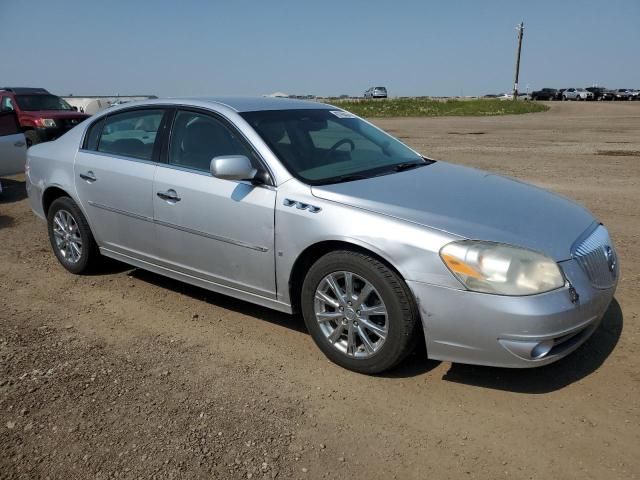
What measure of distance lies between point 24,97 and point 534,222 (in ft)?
49.4

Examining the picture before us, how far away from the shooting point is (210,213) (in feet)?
12.8

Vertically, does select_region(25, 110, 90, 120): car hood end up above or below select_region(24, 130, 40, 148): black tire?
above

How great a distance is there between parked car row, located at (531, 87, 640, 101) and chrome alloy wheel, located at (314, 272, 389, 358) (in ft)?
227

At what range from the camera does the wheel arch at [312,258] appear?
3209mm

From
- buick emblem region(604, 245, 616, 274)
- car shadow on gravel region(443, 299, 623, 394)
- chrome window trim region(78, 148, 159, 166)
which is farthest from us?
chrome window trim region(78, 148, 159, 166)

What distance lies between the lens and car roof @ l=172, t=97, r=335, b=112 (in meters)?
4.25

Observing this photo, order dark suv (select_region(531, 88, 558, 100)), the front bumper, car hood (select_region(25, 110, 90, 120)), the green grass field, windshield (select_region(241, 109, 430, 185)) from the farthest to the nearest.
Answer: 1. dark suv (select_region(531, 88, 558, 100))
2. the green grass field
3. car hood (select_region(25, 110, 90, 120))
4. windshield (select_region(241, 109, 430, 185))
5. the front bumper

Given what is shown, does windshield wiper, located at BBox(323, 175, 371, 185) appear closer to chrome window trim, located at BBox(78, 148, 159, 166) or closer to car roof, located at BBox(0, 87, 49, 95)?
chrome window trim, located at BBox(78, 148, 159, 166)

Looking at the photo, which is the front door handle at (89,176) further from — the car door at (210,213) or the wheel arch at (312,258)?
the wheel arch at (312,258)

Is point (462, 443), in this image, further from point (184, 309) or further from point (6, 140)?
point (6, 140)

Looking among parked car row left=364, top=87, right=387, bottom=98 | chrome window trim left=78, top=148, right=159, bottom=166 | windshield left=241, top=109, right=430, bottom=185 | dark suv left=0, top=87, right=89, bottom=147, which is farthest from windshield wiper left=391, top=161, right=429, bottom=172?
parked car row left=364, top=87, right=387, bottom=98

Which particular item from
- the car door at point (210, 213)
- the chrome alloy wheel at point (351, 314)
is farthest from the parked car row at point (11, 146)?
the chrome alloy wheel at point (351, 314)

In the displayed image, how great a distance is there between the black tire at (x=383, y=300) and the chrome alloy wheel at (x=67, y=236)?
2649 millimetres

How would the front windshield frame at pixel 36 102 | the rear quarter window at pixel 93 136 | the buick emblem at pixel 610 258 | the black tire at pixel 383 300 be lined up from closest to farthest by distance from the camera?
the black tire at pixel 383 300, the buick emblem at pixel 610 258, the rear quarter window at pixel 93 136, the front windshield frame at pixel 36 102
